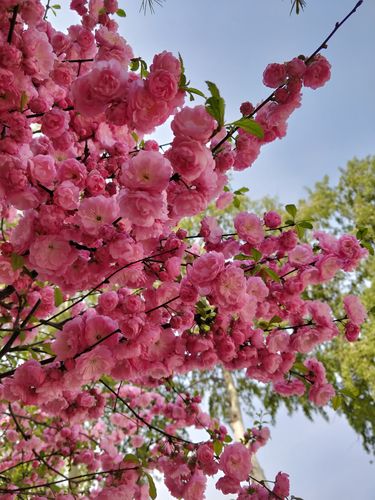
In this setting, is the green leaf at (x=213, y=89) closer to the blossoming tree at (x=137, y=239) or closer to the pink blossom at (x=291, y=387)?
the blossoming tree at (x=137, y=239)

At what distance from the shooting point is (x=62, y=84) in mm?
1626

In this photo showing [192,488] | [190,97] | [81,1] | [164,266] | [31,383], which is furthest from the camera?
[81,1]

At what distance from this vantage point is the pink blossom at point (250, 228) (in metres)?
1.83

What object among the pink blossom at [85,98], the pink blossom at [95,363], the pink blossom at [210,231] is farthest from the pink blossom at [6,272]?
the pink blossom at [210,231]

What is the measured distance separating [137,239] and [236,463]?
1.30 metres

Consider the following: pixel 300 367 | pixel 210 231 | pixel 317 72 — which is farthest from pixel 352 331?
pixel 317 72

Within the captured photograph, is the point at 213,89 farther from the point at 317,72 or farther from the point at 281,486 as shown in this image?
the point at 281,486

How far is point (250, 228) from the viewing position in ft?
6.02

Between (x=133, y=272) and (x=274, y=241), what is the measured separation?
83cm

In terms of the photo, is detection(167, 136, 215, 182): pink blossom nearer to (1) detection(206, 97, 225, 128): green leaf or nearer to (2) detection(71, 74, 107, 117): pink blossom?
(1) detection(206, 97, 225, 128): green leaf

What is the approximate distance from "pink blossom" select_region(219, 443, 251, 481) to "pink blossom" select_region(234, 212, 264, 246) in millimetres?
1064

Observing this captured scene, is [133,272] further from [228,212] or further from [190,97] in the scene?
[228,212]

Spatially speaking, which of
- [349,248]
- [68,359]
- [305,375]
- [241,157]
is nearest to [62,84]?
[241,157]

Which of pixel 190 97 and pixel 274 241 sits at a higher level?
pixel 190 97
